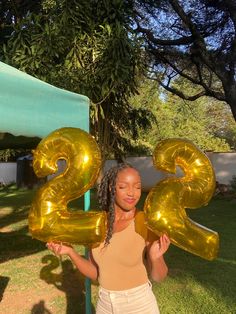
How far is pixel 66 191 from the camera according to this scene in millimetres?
2199

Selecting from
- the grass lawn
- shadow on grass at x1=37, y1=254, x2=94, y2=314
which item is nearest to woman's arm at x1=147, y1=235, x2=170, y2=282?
the grass lawn

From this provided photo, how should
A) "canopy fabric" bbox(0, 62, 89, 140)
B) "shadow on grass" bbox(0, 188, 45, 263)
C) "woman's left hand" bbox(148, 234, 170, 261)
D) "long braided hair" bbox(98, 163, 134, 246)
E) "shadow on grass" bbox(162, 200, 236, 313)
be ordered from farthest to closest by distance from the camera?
"shadow on grass" bbox(0, 188, 45, 263) < "shadow on grass" bbox(162, 200, 236, 313) < "canopy fabric" bbox(0, 62, 89, 140) < "long braided hair" bbox(98, 163, 134, 246) < "woman's left hand" bbox(148, 234, 170, 261)

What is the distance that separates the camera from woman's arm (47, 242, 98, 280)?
7.09 ft

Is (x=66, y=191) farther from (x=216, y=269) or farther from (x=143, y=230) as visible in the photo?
(x=216, y=269)

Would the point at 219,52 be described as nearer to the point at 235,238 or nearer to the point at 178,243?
the point at 235,238

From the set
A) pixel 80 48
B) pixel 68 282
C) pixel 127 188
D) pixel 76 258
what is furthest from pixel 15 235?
pixel 127 188

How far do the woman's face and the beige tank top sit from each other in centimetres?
11

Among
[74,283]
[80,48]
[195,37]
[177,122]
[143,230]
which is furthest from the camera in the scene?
[177,122]

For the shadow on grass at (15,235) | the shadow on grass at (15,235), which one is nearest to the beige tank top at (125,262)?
the shadow on grass at (15,235)

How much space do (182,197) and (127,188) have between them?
28 centimetres

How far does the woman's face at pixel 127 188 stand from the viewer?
2098mm

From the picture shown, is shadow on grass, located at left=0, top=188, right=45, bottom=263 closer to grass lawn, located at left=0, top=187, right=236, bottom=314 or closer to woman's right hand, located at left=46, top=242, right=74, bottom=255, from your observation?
grass lawn, located at left=0, top=187, right=236, bottom=314

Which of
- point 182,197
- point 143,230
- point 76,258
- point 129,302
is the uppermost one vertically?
point 182,197

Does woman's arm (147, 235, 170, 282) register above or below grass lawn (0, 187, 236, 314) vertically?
above
